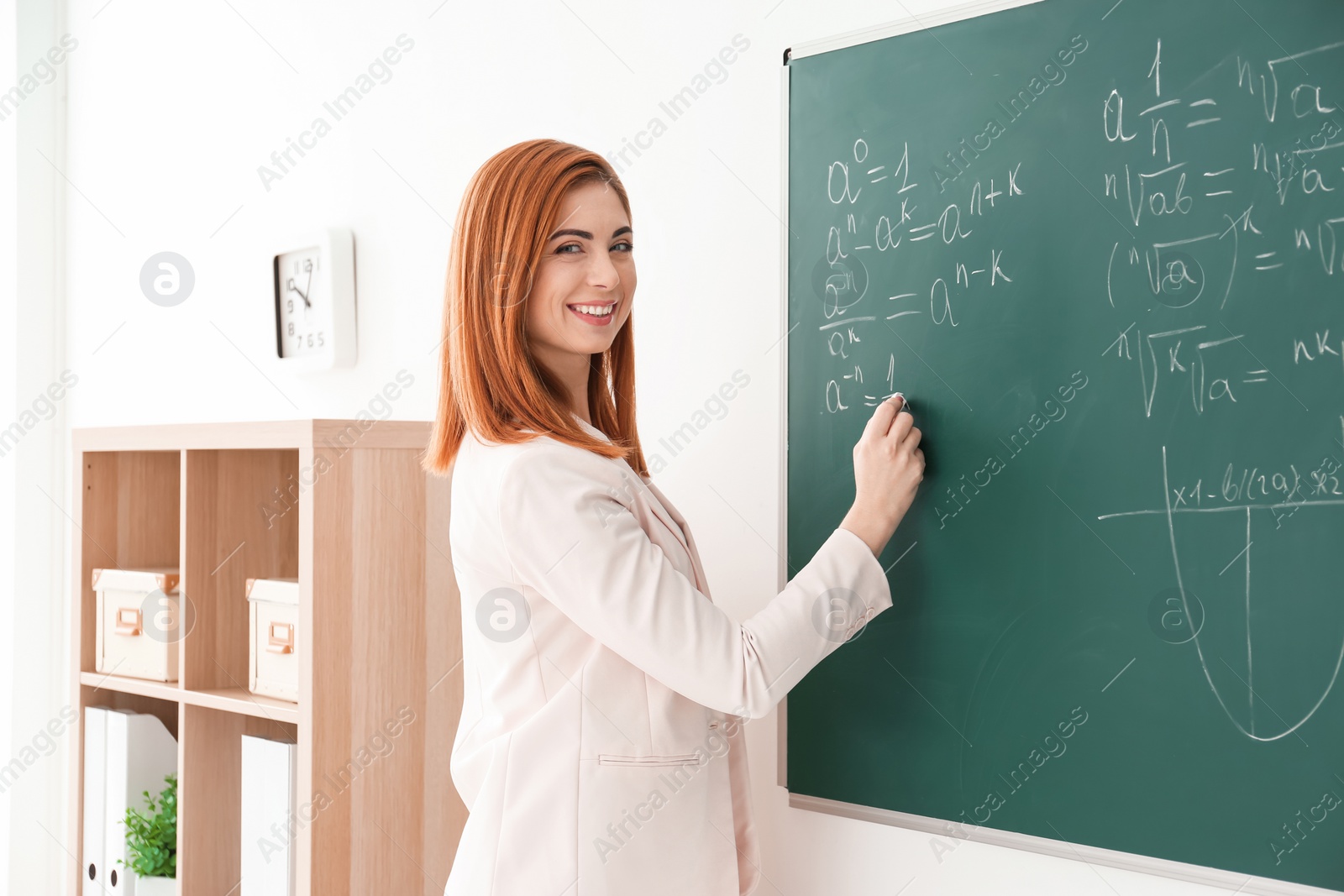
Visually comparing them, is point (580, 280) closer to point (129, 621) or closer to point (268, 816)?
point (268, 816)

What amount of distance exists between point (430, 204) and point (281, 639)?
94 cm

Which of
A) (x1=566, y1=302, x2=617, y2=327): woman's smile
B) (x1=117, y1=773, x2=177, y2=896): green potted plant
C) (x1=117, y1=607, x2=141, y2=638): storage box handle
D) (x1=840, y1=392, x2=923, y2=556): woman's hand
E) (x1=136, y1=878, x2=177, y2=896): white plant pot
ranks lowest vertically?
(x1=136, y1=878, x2=177, y2=896): white plant pot

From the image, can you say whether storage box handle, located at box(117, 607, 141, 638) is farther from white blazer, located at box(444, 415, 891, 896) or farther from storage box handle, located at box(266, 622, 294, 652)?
white blazer, located at box(444, 415, 891, 896)

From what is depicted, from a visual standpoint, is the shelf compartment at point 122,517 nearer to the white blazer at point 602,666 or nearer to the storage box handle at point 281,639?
the storage box handle at point 281,639

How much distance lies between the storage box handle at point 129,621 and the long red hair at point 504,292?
1155 mm

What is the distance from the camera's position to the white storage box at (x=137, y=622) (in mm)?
2072

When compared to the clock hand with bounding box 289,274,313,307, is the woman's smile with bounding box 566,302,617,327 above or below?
below

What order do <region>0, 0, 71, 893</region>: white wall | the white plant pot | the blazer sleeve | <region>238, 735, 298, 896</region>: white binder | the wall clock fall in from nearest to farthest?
the blazer sleeve < <region>238, 735, 298, 896</region>: white binder < the white plant pot < the wall clock < <region>0, 0, 71, 893</region>: white wall

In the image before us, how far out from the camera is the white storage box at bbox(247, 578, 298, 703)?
1882 mm

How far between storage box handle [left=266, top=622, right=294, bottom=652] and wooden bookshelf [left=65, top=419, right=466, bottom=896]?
0.09 meters

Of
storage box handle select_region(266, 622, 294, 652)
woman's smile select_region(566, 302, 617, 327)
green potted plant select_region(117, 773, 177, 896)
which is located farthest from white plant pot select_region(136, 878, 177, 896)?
woman's smile select_region(566, 302, 617, 327)

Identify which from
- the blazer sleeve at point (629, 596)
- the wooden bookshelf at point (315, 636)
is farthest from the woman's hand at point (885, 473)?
the wooden bookshelf at point (315, 636)

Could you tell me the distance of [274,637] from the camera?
1927 mm

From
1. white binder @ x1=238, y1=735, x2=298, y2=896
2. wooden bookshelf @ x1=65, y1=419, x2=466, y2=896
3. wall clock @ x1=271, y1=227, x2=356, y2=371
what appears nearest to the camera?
wooden bookshelf @ x1=65, y1=419, x2=466, y2=896
